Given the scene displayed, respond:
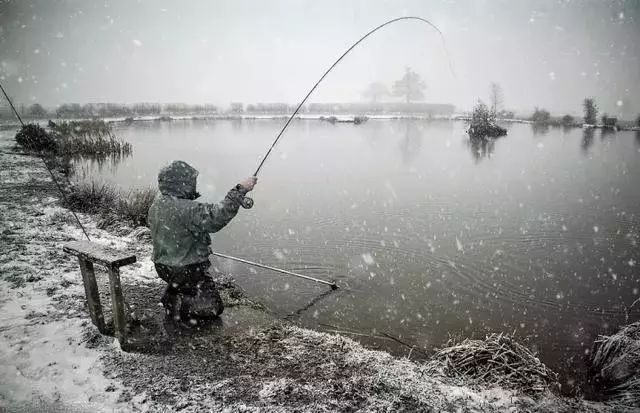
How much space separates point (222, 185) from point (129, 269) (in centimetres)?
869

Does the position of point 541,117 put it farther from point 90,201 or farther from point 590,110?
point 90,201

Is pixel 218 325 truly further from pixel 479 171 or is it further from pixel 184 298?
pixel 479 171

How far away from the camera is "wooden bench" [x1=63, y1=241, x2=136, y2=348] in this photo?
11.2ft

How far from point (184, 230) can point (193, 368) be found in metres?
1.40

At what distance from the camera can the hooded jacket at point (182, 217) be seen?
3.75 metres

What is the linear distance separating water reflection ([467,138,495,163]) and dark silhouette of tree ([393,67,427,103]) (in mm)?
72201

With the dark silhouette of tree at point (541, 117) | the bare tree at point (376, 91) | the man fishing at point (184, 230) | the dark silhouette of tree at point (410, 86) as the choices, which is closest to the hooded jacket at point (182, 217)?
the man fishing at point (184, 230)

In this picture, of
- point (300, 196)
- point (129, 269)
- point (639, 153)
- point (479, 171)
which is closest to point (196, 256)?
point (129, 269)

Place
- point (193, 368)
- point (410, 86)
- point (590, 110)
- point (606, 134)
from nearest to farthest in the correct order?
point (193, 368) → point (606, 134) → point (590, 110) → point (410, 86)

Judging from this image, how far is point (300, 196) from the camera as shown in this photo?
13094mm

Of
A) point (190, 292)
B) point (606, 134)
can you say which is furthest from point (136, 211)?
point (606, 134)

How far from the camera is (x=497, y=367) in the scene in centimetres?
379

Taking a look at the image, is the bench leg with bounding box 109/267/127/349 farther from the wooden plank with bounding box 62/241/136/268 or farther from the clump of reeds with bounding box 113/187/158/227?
the clump of reeds with bounding box 113/187/158/227

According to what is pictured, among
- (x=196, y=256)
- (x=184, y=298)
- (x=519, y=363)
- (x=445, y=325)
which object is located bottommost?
(x=445, y=325)
